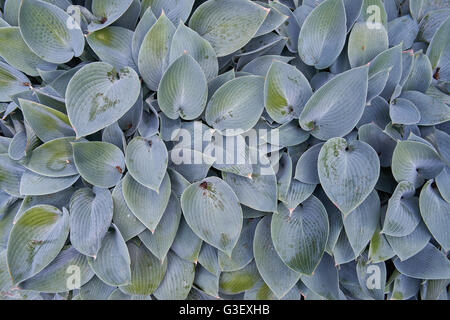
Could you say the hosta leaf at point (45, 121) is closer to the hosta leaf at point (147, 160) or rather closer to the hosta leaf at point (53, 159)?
the hosta leaf at point (53, 159)

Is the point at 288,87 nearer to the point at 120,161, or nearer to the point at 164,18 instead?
the point at 164,18

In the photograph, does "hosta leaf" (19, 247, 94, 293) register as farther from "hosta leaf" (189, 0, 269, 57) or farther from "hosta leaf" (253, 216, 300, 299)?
"hosta leaf" (189, 0, 269, 57)

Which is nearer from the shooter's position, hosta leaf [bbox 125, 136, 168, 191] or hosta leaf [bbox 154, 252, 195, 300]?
hosta leaf [bbox 125, 136, 168, 191]

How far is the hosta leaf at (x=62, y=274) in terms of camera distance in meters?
0.93

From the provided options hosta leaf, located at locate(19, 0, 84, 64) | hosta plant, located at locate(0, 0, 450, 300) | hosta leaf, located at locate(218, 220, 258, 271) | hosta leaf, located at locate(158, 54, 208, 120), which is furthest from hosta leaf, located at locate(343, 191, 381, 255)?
hosta leaf, located at locate(19, 0, 84, 64)

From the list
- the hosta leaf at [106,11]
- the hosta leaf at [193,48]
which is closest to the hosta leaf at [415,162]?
the hosta leaf at [193,48]

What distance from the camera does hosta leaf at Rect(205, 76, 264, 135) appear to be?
93cm

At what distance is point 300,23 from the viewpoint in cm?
104

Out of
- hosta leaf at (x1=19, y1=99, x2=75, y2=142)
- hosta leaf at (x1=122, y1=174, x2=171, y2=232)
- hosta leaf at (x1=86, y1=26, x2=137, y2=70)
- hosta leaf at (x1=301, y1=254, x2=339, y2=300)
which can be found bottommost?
hosta leaf at (x1=301, y1=254, x2=339, y2=300)

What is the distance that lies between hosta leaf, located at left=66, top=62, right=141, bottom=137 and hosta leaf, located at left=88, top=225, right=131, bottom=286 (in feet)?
0.83

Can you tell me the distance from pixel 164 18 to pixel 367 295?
871 millimetres

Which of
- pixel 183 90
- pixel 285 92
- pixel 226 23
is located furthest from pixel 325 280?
pixel 226 23

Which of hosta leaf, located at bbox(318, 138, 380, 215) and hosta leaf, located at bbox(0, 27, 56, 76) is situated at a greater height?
hosta leaf, located at bbox(0, 27, 56, 76)
